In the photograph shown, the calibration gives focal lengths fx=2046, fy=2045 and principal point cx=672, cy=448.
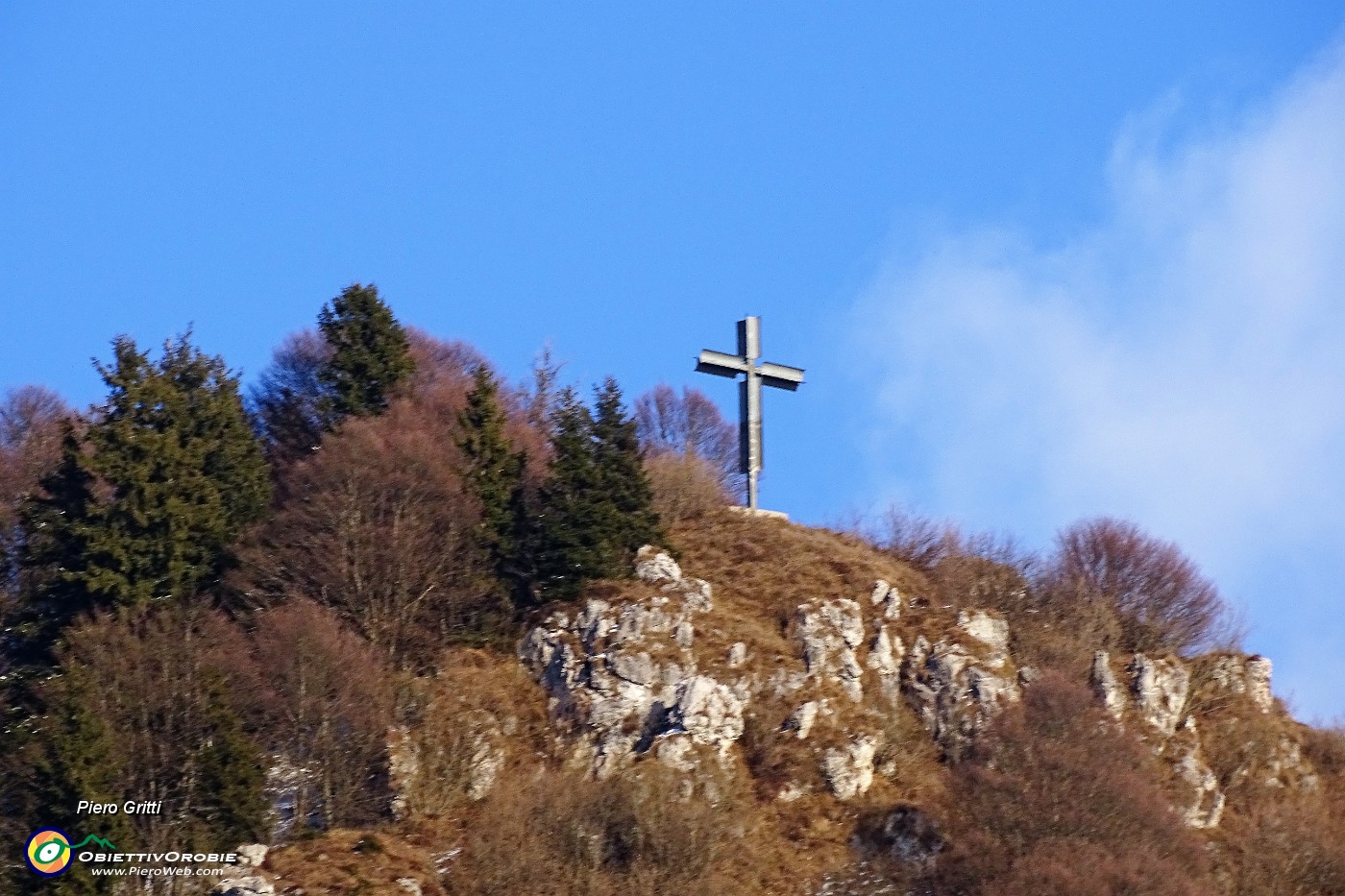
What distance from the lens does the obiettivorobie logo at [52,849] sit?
31.5 meters

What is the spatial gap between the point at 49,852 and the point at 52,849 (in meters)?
0.07

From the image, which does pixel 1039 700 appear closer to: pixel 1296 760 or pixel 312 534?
pixel 1296 760

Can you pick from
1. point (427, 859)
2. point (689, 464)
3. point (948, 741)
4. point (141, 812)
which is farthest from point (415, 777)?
point (689, 464)

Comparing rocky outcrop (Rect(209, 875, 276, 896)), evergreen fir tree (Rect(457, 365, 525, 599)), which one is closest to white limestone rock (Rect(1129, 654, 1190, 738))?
evergreen fir tree (Rect(457, 365, 525, 599))

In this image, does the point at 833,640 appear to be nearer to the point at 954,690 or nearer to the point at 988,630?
the point at 954,690

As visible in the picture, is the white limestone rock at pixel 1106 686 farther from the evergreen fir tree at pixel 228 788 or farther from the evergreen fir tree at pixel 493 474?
the evergreen fir tree at pixel 228 788

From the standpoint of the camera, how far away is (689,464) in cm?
4747

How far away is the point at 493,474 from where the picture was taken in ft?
141

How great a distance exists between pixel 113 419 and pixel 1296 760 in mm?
24784

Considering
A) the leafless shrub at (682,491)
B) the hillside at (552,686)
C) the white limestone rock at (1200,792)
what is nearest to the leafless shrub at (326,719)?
the hillside at (552,686)

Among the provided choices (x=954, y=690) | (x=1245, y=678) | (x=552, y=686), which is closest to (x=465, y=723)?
(x=552, y=686)

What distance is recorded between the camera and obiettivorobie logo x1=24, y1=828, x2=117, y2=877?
103 ft

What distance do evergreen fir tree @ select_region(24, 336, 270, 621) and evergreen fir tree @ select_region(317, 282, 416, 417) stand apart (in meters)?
2.54

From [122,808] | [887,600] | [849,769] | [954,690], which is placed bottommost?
[122,808]
